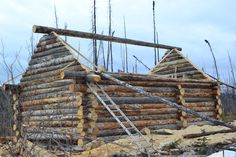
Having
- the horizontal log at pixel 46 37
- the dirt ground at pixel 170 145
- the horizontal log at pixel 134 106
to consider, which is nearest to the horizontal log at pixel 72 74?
the horizontal log at pixel 134 106

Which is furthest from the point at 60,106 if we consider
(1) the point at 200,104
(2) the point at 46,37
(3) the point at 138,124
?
(1) the point at 200,104

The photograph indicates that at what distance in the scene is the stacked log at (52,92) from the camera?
1276 centimetres

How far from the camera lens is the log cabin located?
12.5 metres

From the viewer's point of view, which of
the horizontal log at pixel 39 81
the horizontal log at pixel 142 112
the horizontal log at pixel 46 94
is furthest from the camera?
the horizontal log at pixel 39 81

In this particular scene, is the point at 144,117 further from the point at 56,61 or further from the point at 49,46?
the point at 49,46

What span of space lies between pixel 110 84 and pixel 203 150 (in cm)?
423

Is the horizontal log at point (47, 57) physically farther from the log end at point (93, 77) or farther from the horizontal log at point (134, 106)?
the horizontal log at point (134, 106)

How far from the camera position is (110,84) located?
13.2m

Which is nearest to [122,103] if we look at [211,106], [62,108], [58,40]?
[62,108]

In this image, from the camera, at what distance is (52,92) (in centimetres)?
1396

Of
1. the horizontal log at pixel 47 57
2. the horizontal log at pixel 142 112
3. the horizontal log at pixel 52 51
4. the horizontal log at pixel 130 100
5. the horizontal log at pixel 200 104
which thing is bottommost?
the horizontal log at pixel 142 112

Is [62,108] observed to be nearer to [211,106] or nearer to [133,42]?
[133,42]

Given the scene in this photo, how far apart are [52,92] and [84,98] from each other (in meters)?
1.78

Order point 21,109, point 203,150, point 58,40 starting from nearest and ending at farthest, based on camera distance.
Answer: point 203,150
point 58,40
point 21,109
